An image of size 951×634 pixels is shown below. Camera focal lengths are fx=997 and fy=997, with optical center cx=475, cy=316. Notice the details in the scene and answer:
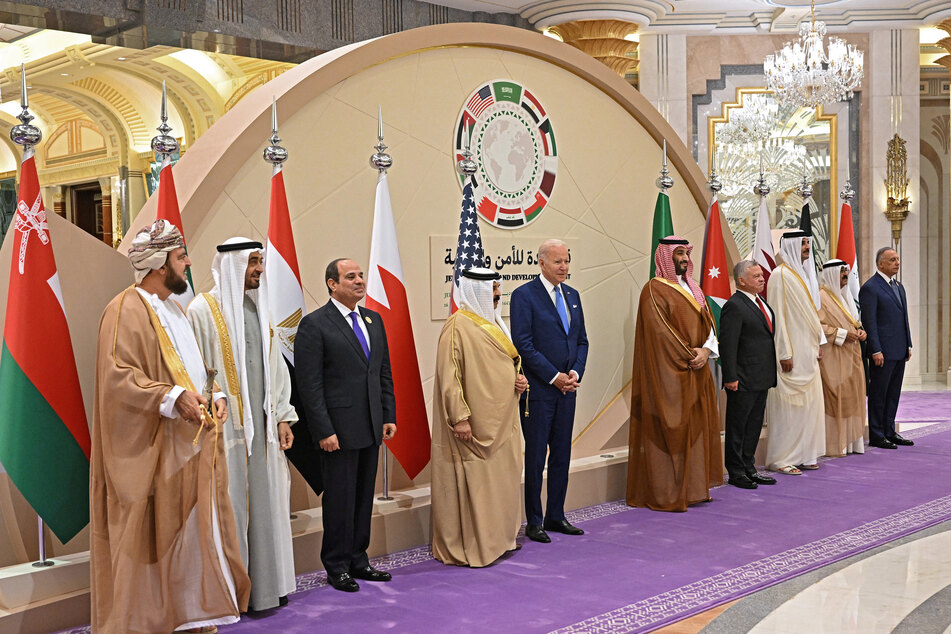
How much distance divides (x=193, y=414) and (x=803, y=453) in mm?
4550

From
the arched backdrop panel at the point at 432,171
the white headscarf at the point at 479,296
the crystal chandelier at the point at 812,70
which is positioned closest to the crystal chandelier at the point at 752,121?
the crystal chandelier at the point at 812,70

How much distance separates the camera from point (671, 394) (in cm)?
568

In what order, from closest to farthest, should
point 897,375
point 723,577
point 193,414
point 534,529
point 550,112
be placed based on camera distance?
point 193,414 < point 723,577 < point 534,529 < point 550,112 < point 897,375

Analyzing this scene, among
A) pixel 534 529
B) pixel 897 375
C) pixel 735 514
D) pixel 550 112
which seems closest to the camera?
pixel 534 529

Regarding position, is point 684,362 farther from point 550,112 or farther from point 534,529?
point 550,112

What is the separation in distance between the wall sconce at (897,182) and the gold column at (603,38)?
3296mm

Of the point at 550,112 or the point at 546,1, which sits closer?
the point at 550,112

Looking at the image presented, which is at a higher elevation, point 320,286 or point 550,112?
point 550,112

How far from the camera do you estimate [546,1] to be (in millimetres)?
11250

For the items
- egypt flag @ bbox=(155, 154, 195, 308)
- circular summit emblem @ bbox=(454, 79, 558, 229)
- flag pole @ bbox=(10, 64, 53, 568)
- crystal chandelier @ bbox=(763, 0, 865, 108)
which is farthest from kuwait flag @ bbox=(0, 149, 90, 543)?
crystal chandelier @ bbox=(763, 0, 865, 108)

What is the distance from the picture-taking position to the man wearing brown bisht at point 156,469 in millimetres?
3404

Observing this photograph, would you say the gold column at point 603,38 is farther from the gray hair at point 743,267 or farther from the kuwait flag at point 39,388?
the kuwait flag at point 39,388

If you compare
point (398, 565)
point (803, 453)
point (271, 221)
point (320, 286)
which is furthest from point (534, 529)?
point (803, 453)

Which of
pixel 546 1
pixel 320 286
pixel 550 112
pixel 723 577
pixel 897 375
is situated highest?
pixel 546 1
